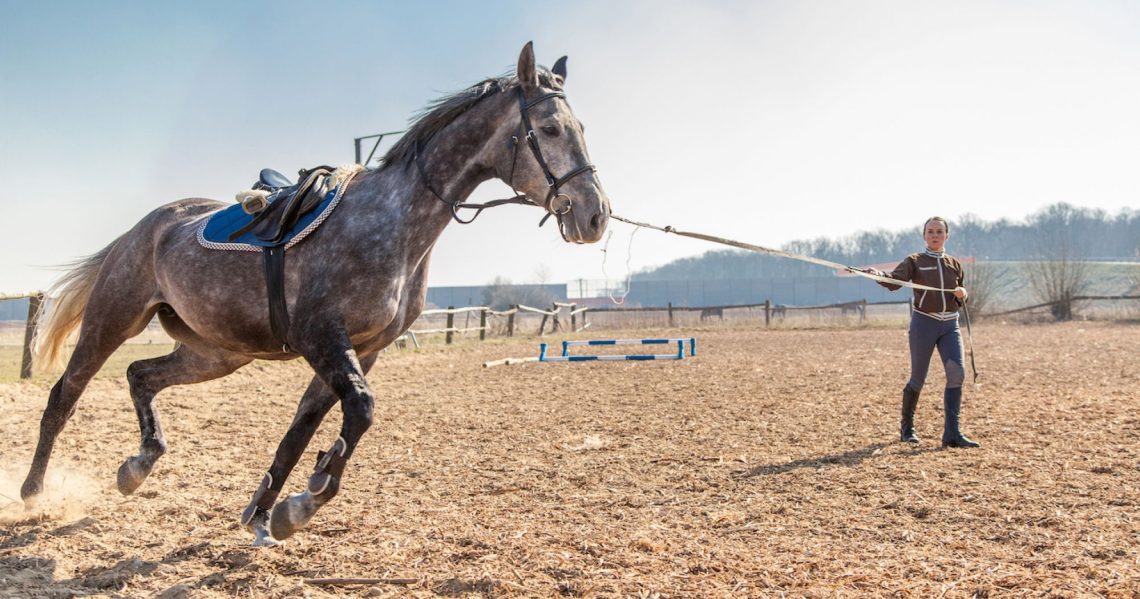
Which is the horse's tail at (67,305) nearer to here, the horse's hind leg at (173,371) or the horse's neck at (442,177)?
the horse's hind leg at (173,371)

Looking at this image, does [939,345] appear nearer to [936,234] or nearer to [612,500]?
[936,234]

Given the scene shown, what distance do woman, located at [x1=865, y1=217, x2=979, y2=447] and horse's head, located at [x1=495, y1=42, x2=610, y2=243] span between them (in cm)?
428

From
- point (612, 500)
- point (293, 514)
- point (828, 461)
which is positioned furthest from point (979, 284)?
point (293, 514)

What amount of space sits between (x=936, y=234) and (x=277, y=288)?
19.4 ft

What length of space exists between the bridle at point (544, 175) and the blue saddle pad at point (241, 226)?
569mm

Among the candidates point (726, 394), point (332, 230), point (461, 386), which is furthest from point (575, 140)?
point (461, 386)

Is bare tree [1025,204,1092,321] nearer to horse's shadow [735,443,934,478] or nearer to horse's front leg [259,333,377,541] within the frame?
horse's shadow [735,443,934,478]

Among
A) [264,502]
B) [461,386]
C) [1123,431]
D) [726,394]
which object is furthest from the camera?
[461,386]

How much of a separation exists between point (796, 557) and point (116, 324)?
4.46m

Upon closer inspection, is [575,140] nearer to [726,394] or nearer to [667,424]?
[667,424]

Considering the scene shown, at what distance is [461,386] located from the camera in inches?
511

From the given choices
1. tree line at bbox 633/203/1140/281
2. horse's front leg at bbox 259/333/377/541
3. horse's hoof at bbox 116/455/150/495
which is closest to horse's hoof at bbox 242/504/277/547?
horse's front leg at bbox 259/333/377/541

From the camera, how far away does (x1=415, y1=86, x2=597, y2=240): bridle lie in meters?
3.84

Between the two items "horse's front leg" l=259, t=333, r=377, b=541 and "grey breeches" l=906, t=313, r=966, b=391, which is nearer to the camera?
"horse's front leg" l=259, t=333, r=377, b=541
